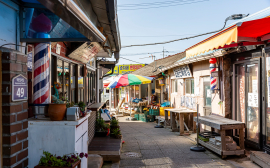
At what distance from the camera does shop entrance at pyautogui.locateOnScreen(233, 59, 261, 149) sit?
6410 mm

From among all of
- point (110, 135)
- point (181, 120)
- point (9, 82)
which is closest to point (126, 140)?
point (110, 135)

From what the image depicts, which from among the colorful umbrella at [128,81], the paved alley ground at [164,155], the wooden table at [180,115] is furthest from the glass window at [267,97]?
the colorful umbrella at [128,81]

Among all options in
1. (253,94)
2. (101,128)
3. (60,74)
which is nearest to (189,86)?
(253,94)

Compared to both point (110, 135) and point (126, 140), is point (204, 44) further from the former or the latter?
point (126, 140)

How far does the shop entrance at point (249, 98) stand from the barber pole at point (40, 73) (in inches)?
218

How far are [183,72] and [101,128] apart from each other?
5.60m

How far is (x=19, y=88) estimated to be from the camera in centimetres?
264

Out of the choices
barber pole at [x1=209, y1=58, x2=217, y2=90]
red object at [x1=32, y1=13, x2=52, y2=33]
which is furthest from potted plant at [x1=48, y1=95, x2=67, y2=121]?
barber pole at [x1=209, y1=58, x2=217, y2=90]

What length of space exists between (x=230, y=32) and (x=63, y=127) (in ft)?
11.8

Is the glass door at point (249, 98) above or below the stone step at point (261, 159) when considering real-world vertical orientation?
above

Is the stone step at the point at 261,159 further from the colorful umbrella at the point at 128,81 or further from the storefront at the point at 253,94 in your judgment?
the colorful umbrella at the point at 128,81

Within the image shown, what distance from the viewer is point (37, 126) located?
2.89 meters

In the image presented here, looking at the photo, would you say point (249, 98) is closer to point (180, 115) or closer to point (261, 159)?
point (261, 159)

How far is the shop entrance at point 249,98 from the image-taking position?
6410 millimetres
